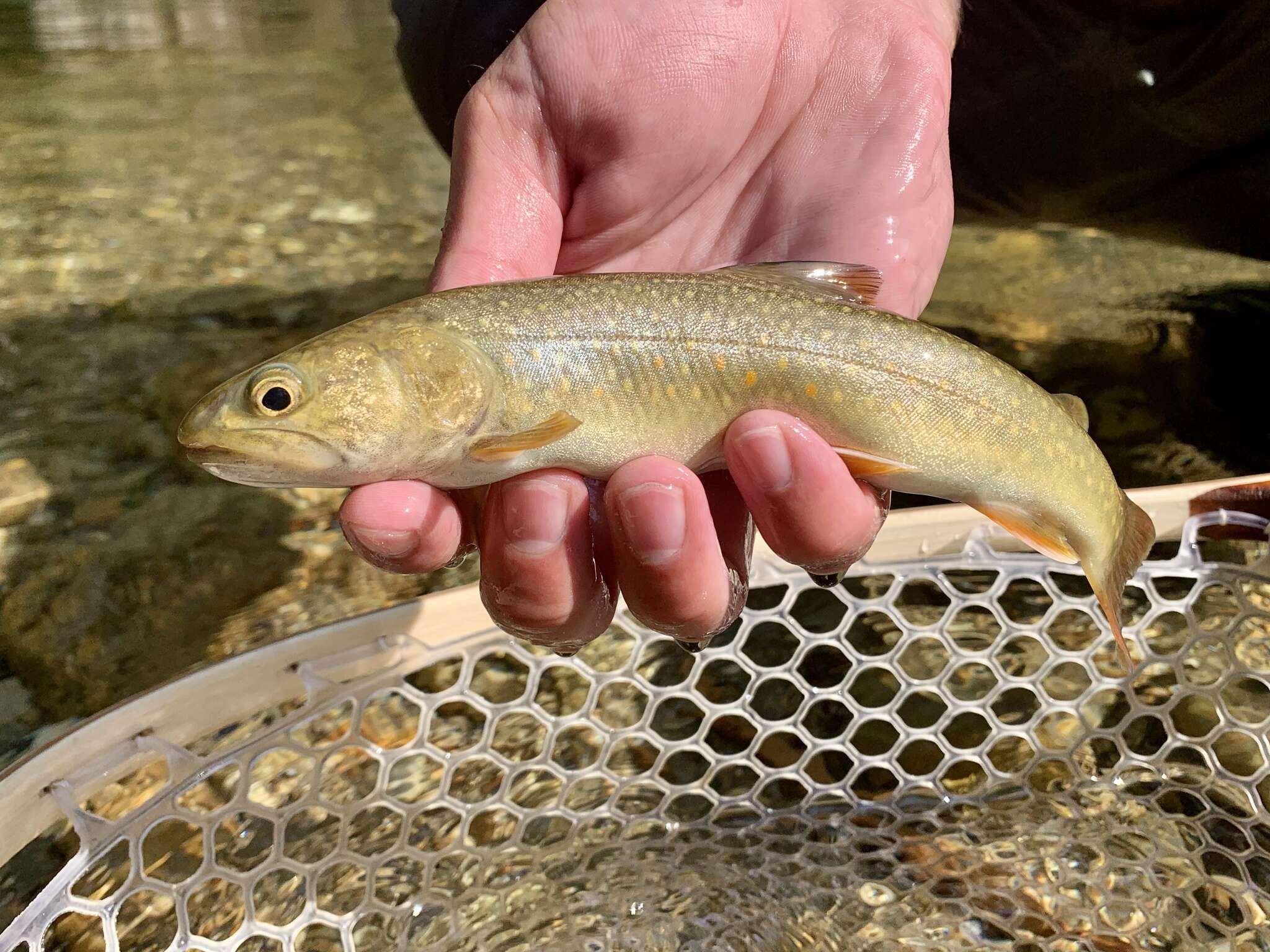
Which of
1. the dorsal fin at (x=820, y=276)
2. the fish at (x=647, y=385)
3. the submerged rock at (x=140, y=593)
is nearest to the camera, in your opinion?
the fish at (x=647, y=385)

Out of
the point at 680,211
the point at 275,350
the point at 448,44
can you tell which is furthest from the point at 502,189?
the point at 275,350

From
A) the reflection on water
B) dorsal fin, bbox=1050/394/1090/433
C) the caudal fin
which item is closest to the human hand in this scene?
dorsal fin, bbox=1050/394/1090/433

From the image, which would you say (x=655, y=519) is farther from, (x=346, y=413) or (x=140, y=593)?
(x=140, y=593)

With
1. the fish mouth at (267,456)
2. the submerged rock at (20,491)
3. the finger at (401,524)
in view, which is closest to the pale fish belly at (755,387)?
the finger at (401,524)

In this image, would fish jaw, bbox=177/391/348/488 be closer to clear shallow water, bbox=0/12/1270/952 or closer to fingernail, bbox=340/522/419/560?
fingernail, bbox=340/522/419/560

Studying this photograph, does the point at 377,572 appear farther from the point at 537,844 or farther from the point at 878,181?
the point at 878,181

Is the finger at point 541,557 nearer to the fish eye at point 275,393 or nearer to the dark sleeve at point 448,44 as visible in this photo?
the fish eye at point 275,393
